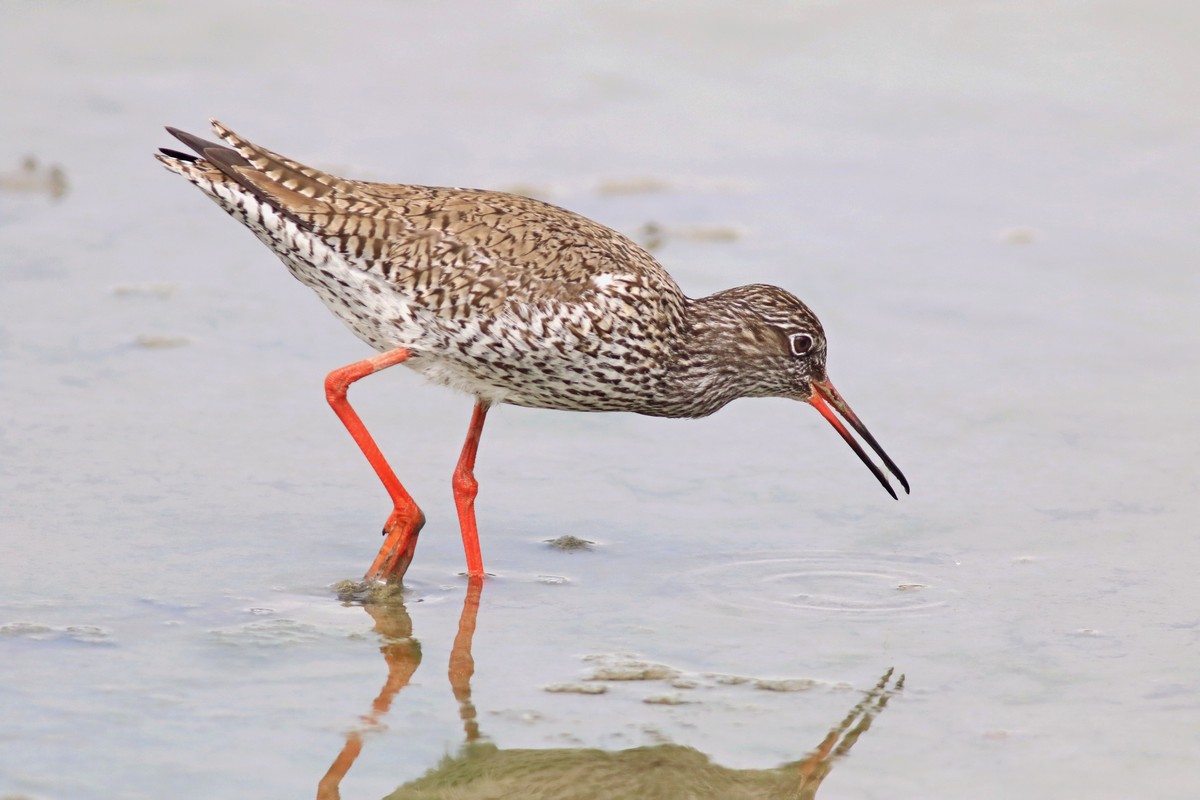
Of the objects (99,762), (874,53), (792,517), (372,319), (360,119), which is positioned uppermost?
(874,53)

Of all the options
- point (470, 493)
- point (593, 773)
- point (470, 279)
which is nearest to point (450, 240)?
point (470, 279)

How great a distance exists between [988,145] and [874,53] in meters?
1.86

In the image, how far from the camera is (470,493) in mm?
8305

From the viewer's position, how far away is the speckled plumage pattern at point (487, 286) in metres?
8.19

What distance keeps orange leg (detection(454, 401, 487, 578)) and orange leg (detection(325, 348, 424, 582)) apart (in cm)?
27

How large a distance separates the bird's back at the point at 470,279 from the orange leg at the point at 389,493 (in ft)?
0.65

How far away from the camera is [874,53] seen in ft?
49.4

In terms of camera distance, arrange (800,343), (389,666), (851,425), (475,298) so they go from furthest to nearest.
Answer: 1. (851,425)
2. (800,343)
3. (475,298)
4. (389,666)

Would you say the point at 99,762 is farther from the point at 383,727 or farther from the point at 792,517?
the point at 792,517

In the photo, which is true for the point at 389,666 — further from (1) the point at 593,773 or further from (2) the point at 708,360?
(2) the point at 708,360

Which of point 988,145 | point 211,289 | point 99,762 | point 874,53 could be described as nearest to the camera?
point 99,762

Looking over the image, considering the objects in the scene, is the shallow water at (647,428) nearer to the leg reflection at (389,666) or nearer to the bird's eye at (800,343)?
the leg reflection at (389,666)

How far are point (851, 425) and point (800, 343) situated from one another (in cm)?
53

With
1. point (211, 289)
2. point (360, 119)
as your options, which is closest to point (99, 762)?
point (211, 289)
